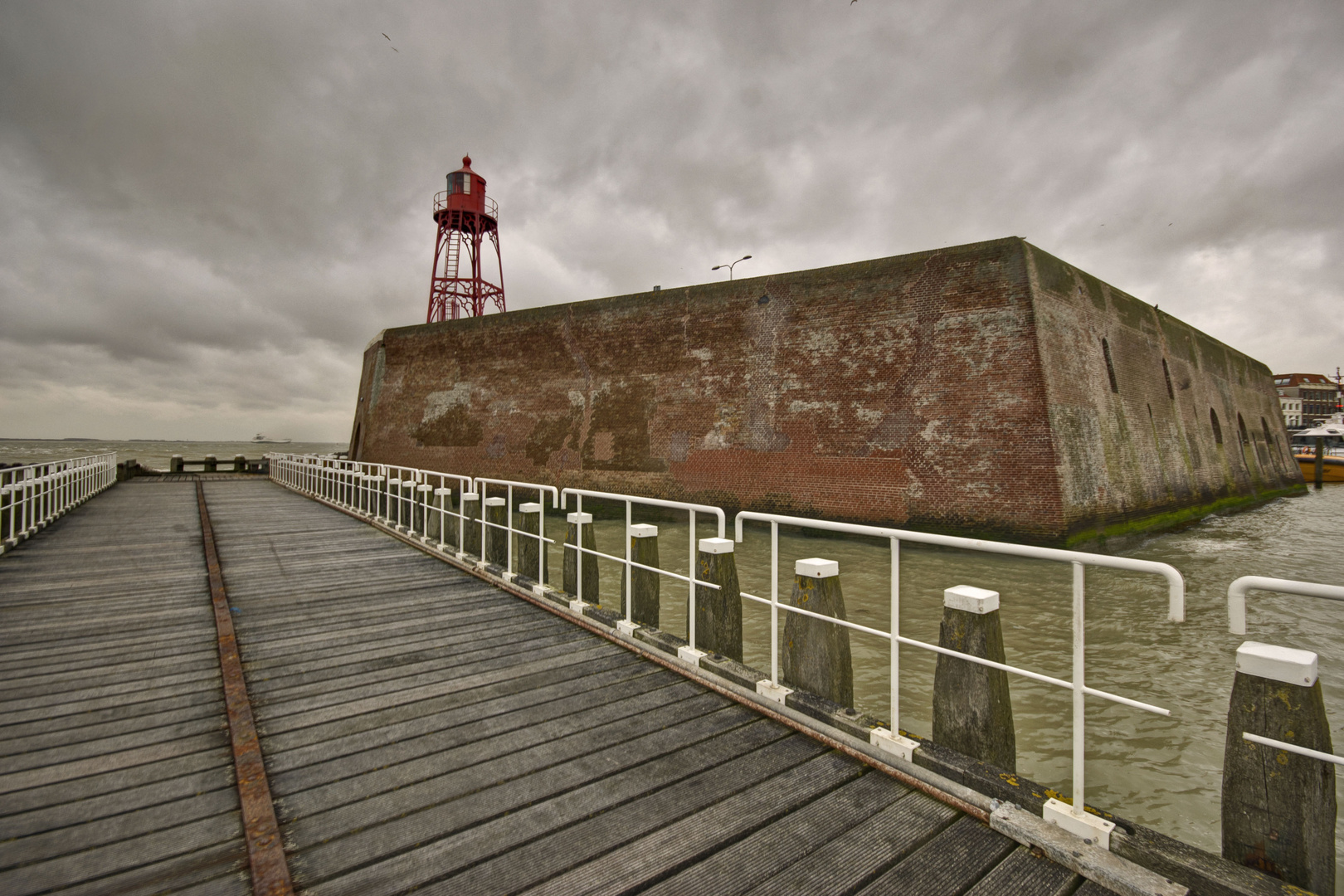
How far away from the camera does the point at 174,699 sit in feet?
10.1

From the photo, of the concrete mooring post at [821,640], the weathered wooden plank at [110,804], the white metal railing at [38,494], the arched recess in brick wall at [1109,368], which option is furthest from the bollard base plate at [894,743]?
the arched recess in brick wall at [1109,368]

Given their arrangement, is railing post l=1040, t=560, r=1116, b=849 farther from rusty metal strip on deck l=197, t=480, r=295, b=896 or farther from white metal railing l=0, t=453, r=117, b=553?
white metal railing l=0, t=453, r=117, b=553

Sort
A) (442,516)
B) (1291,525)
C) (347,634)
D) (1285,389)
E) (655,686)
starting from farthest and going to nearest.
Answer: (1285,389)
(1291,525)
(442,516)
(347,634)
(655,686)

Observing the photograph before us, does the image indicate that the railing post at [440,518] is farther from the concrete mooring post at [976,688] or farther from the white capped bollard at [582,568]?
the concrete mooring post at [976,688]

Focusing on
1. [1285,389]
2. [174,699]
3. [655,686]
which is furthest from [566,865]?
[1285,389]

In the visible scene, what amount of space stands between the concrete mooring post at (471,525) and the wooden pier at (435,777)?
72.6 inches

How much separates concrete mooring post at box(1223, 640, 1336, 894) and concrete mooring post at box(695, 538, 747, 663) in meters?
2.07

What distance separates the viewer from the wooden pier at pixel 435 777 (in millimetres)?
1837

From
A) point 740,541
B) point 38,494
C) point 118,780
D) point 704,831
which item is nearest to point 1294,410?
point 740,541

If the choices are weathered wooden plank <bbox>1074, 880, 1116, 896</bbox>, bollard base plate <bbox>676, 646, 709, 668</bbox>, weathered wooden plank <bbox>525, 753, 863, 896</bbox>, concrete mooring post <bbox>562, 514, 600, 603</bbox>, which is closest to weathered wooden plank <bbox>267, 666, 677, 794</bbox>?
bollard base plate <bbox>676, 646, 709, 668</bbox>

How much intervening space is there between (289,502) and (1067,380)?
50.2ft

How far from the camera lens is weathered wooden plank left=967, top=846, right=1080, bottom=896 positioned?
5.72 feet

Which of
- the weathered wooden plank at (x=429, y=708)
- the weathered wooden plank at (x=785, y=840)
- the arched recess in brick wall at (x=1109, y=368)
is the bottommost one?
the weathered wooden plank at (x=785, y=840)

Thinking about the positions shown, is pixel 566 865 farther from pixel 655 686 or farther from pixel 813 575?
pixel 813 575
